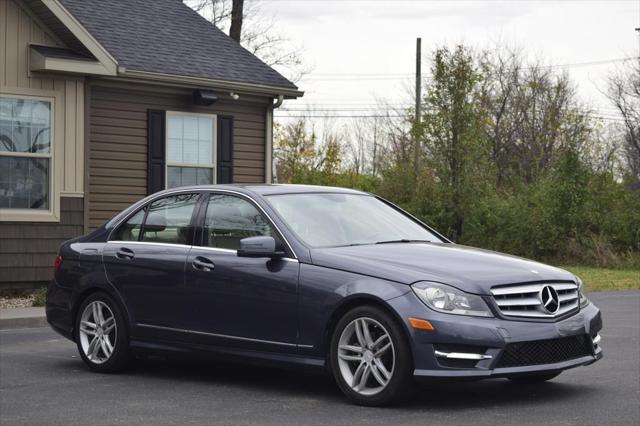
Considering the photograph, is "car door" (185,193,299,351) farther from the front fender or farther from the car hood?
the car hood

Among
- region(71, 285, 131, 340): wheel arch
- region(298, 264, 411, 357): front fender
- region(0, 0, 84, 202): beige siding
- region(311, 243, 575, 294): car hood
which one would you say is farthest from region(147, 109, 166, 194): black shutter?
region(298, 264, 411, 357): front fender

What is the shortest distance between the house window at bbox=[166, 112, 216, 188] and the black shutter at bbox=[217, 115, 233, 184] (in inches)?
4.7

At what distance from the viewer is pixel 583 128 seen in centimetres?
4591

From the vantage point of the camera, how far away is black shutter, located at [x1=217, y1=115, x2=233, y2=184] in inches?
814

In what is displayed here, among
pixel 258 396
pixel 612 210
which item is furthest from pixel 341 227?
pixel 612 210

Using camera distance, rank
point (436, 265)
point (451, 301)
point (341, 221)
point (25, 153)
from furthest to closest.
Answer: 1. point (25, 153)
2. point (341, 221)
3. point (436, 265)
4. point (451, 301)

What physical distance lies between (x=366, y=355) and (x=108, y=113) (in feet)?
39.6

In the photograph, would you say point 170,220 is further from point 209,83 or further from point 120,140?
point 209,83

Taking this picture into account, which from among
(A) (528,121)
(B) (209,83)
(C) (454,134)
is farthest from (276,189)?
(A) (528,121)

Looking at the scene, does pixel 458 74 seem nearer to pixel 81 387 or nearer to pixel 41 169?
pixel 41 169

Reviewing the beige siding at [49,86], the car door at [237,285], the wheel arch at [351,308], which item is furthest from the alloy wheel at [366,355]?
the beige siding at [49,86]

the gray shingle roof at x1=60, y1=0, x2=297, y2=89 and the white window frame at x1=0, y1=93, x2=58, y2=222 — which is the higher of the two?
the gray shingle roof at x1=60, y1=0, x2=297, y2=89

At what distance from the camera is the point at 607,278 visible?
2472cm

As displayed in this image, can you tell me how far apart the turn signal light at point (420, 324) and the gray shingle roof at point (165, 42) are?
12.0 metres
